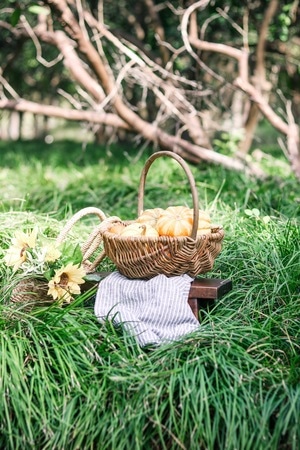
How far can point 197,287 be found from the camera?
3.34 metres

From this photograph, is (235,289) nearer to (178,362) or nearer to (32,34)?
(178,362)

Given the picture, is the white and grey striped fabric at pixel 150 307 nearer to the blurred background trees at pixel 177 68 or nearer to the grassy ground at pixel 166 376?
the grassy ground at pixel 166 376

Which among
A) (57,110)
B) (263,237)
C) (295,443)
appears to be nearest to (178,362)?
(295,443)

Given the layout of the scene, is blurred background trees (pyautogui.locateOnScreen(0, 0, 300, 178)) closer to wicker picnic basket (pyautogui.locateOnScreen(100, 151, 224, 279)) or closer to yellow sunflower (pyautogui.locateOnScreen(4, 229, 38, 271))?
yellow sunflower (pyautogui.locateOnScreen(4, 229, 38, 271))

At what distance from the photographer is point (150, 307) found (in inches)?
130

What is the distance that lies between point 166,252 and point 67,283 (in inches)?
19.8

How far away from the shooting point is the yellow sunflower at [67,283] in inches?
132

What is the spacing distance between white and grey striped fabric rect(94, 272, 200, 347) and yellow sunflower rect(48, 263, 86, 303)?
4.3 inches

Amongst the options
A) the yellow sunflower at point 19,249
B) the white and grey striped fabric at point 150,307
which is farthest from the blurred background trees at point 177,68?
the white and grey striped fabric at point 150,307

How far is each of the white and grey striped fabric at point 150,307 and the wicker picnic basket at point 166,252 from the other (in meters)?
0.05

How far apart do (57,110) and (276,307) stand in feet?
14.8

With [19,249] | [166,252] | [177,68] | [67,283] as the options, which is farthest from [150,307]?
[177,68]

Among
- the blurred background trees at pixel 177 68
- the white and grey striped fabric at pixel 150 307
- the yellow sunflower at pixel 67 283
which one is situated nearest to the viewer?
the white and grey striped fabric at pixel 150 307

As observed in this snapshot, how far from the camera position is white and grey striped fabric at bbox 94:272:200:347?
3236 mm
